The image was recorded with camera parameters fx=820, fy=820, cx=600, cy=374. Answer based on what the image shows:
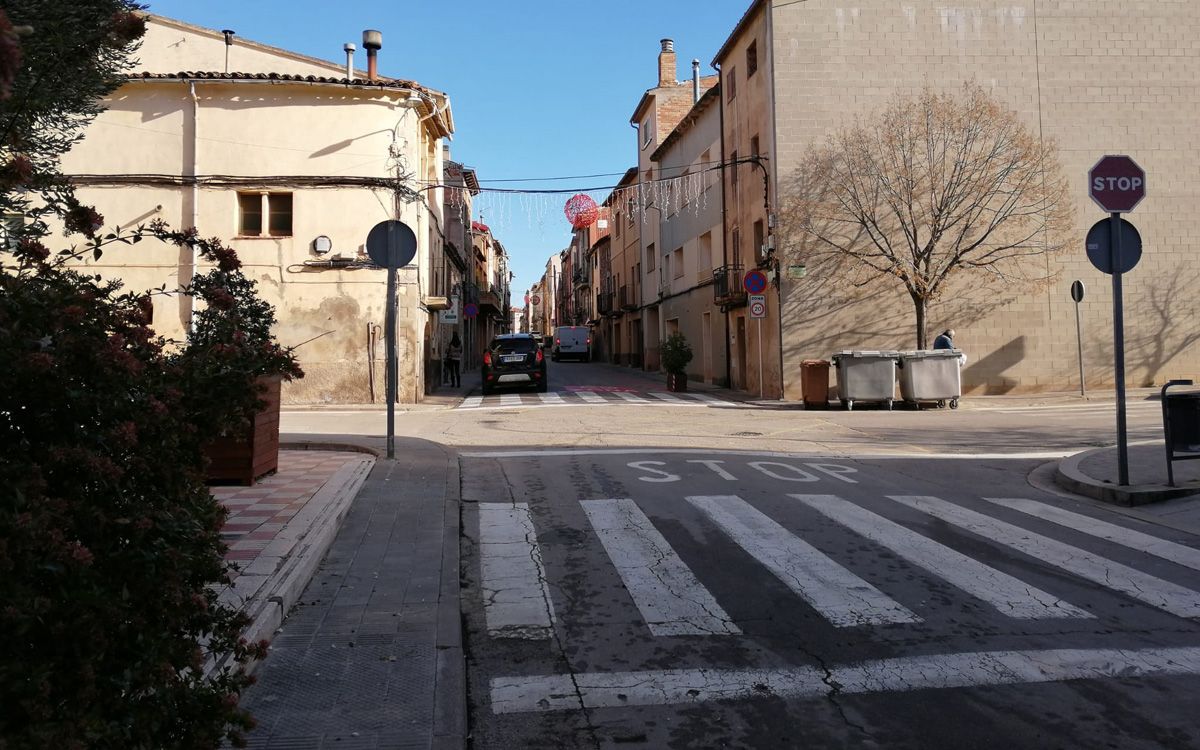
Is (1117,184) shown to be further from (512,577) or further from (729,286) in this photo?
(729,286)

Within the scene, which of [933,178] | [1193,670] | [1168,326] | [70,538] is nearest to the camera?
[70,538]

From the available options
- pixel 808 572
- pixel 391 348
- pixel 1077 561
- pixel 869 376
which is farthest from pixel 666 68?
pixel 808 572

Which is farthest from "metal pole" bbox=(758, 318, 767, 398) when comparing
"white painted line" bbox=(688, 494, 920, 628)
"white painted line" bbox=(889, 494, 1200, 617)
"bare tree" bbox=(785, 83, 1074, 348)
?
"white painted line" bbox=(688, 494, 920, 628)

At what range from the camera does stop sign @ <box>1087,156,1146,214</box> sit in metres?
7.66

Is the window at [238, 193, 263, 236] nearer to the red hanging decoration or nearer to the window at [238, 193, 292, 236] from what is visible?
the window at [238, 193, 292, 236]

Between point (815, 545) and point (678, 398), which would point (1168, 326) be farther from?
point (815, 545)

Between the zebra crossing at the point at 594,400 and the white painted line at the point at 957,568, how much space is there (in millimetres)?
12195

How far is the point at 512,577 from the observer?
501 cm

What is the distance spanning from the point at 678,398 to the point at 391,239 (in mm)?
12755

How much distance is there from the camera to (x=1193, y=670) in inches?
139

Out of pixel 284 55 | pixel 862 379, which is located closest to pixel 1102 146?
pixel 862 379

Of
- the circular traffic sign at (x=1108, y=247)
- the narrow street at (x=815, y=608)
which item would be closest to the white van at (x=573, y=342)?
the narrow street at (x=815, y=608)

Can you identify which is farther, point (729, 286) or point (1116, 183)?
point (729, 286)

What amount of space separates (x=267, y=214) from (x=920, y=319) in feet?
50.8
